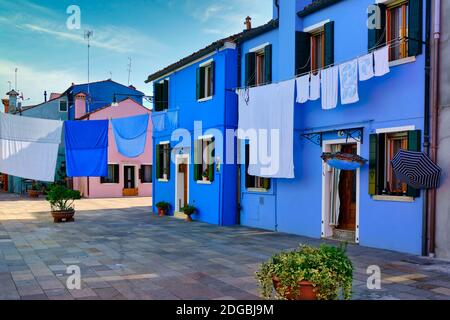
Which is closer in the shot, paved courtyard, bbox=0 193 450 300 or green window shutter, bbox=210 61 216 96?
paved courtyard, bbox=0 193 450 300

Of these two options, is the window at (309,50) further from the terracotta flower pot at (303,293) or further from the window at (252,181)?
the terracotta flower pot at (303,293)

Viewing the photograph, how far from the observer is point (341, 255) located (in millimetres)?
4770

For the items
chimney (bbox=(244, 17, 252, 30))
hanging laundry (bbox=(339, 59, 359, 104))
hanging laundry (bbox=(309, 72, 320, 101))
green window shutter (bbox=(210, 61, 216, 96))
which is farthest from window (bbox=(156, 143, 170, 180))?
hanging laundry (bbox=(339, 59, 359, 104))

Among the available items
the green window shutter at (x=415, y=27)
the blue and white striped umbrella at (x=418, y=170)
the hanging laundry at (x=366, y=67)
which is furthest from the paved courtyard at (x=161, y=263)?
the green window shutter at (x=415, y=27)

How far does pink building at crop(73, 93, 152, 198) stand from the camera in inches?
1152

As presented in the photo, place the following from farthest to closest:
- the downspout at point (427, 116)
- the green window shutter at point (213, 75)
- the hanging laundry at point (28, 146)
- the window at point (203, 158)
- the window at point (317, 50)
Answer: the window at point (203, 158) < the green window shutter at point (213, 75) < the hanging laundry at point (28, 146) < the window at point (317, 50) < the downspout at point (427, 116)

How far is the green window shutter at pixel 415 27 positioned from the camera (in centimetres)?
923

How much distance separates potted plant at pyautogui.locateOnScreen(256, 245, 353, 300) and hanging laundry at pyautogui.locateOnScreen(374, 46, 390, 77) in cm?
578

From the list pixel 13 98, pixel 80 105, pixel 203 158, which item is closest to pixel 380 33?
pixel 203 158

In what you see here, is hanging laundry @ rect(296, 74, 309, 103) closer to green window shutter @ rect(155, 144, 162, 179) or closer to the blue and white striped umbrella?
the blue and white striped umbrella

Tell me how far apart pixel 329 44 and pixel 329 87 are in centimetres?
138

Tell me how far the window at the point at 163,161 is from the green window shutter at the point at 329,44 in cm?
888

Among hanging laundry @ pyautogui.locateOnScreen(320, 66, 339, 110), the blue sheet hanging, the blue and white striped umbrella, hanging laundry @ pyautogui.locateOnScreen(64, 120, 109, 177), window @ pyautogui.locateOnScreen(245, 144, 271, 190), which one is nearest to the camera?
the blue and white striped umbrella
